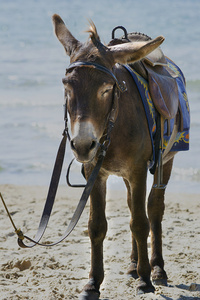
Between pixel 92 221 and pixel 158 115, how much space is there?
1.03m

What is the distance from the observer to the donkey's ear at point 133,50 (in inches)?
140

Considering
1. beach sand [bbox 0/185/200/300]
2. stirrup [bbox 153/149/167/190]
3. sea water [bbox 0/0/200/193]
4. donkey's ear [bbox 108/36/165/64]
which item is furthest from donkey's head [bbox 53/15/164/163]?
beach sand [bbox 0/185/200/300]

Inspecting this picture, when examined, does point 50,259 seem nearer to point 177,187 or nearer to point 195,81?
point 177,187

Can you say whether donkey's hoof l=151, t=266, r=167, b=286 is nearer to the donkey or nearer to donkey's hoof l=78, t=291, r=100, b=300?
the donkey

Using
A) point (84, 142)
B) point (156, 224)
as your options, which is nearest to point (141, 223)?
point (156, 224)

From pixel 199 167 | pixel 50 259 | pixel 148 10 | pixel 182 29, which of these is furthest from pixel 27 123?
pixel 148 10

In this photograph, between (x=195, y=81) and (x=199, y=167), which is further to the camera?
(x=195, y=81)

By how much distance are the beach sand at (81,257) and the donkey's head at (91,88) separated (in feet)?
4.81

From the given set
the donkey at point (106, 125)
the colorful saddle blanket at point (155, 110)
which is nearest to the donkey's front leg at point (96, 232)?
the donkey at point (106, 125)

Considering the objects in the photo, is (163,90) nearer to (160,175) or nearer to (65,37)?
(160,175)

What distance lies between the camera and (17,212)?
6895mm

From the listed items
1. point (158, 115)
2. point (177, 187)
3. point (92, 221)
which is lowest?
point (177, 187)

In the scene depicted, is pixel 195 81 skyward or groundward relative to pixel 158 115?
groundward

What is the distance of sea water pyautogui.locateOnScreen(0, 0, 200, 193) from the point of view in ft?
31.2
